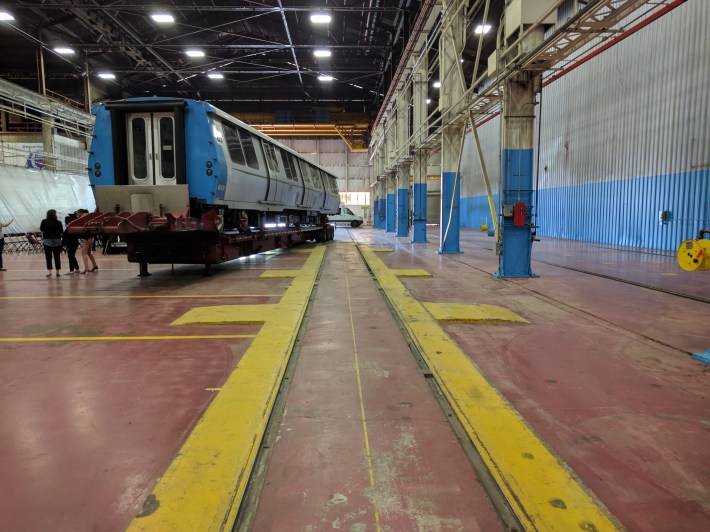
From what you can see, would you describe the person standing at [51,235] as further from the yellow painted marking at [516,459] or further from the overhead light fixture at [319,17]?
the overhead light fixture at [319,17]

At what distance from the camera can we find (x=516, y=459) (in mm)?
2361

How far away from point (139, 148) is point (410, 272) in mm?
5885

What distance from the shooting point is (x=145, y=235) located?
868 centimetres

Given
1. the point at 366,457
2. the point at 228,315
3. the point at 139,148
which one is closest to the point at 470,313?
the point at 228,315

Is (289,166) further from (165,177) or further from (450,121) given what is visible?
(165,177)

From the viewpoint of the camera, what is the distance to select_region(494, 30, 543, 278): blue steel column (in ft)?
28.2

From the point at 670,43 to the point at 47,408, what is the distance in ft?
57.2

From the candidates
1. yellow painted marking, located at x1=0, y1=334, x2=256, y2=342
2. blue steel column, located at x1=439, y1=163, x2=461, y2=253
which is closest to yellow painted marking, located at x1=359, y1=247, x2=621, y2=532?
yellow painted marking, located at x1=0, y1=334, x2=256, y2=342

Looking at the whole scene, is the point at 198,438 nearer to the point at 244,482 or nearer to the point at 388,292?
the point at 244,482

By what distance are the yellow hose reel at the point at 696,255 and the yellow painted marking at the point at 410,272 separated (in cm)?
534

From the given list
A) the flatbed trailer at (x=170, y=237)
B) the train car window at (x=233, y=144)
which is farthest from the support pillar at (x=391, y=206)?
the train car window at (x=233, y=144)

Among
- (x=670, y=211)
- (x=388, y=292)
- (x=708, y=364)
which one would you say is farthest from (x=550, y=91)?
(x=708, y=364)

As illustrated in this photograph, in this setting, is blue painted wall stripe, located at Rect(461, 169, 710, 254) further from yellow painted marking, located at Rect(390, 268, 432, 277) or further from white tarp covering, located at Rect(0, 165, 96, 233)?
white tarp covering, located at Rect(0, 165, 96, 233)

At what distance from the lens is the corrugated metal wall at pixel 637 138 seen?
1286 cm
